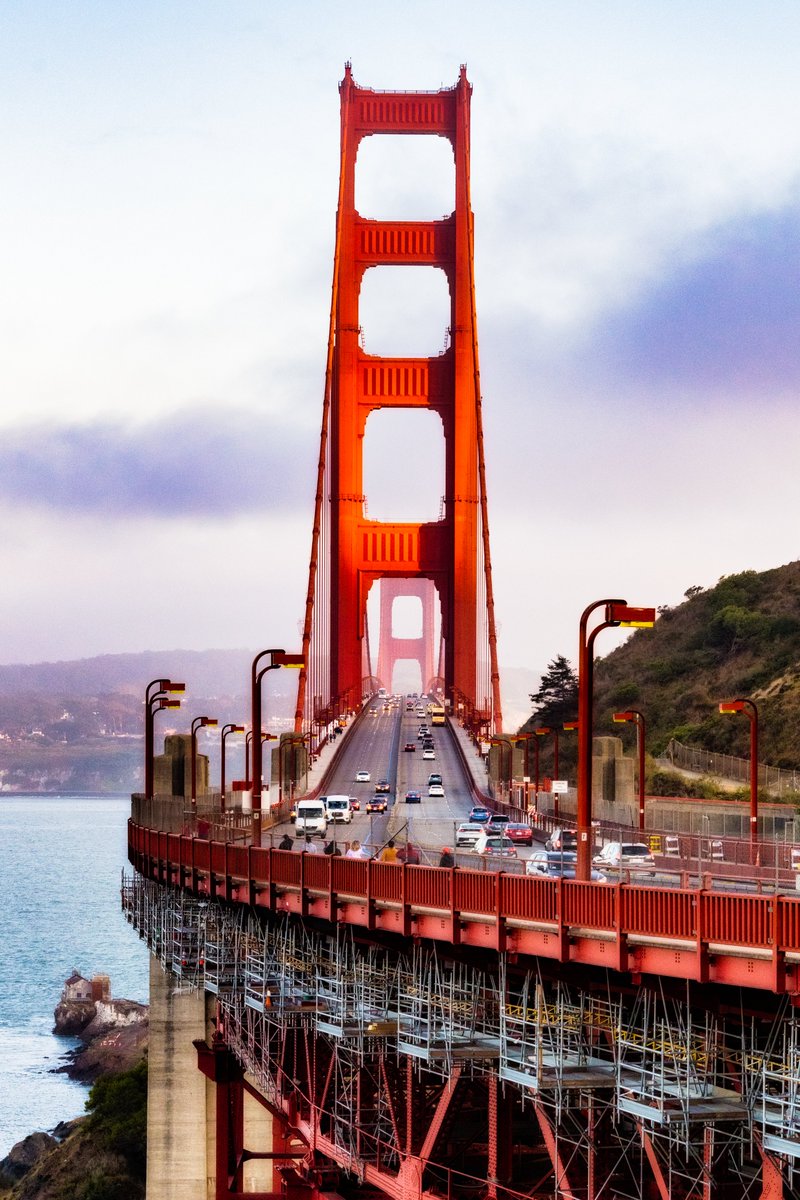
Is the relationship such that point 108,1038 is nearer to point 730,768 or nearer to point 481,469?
point 481,469

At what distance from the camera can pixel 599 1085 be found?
24984 mm

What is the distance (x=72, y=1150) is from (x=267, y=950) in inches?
1408

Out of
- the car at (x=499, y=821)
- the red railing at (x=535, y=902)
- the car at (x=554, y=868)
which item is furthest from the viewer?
Result: the car at (x=499, y=821)

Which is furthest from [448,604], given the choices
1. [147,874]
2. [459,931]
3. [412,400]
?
[459,931]

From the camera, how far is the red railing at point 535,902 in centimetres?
2233

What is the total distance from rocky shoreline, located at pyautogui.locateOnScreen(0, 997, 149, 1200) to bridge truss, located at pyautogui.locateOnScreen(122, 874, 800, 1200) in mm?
30769

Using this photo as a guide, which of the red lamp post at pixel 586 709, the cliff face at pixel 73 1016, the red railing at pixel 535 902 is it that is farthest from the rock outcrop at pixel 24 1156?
the red lamp post at pixel 586 709

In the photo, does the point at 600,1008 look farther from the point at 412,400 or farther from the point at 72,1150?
the point at 412,400

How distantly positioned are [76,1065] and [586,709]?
84.8 metres

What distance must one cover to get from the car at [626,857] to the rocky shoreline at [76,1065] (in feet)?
133

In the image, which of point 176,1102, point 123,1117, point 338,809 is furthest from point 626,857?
point 123,1117

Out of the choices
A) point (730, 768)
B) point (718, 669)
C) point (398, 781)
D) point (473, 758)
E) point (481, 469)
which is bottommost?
point (398, 781)

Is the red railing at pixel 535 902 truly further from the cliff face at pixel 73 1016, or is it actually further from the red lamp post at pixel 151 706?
the cliff face at pixel 73 1016

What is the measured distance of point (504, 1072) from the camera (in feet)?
87.3
